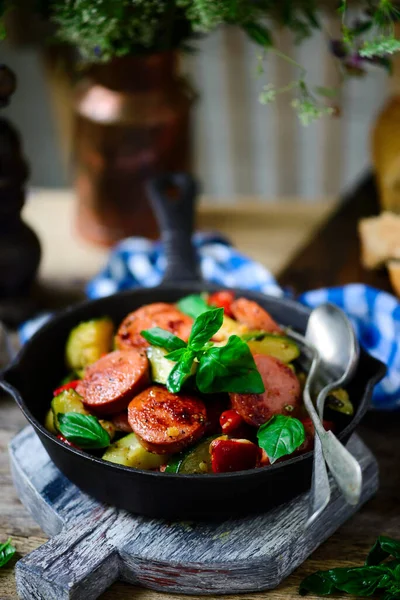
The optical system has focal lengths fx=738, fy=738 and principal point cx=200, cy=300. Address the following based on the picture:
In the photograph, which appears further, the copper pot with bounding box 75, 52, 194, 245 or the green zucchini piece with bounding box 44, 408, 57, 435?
the copper pot with bounding box 75, 52, 194, 245

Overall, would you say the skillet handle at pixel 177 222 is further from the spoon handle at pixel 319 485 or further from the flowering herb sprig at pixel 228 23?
the spoon handle at pixel 319 485

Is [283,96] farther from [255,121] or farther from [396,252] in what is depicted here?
[396,252]

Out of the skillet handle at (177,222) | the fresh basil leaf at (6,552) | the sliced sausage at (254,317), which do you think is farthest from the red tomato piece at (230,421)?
the skillet handle at (177,222)

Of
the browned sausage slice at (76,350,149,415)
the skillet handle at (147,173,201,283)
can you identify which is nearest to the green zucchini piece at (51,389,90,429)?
the browned sausage slice at (76,350,149,415)

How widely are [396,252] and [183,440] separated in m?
0.79

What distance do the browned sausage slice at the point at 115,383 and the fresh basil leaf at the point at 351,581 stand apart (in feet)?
1.15

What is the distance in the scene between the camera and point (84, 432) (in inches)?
39.3

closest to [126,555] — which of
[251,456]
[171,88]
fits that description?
[251,456]

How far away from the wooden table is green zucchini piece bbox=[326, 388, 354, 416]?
0.57 ft

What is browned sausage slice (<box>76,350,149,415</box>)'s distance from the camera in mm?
1044

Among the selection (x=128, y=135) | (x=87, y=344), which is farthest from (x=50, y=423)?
(x=128, y=135)

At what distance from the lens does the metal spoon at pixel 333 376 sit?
0.87 meters

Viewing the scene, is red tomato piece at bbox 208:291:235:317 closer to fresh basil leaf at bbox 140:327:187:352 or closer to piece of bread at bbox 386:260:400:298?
fresh basil leaf at bbox 140:327:187:352

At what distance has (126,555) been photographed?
999mm
